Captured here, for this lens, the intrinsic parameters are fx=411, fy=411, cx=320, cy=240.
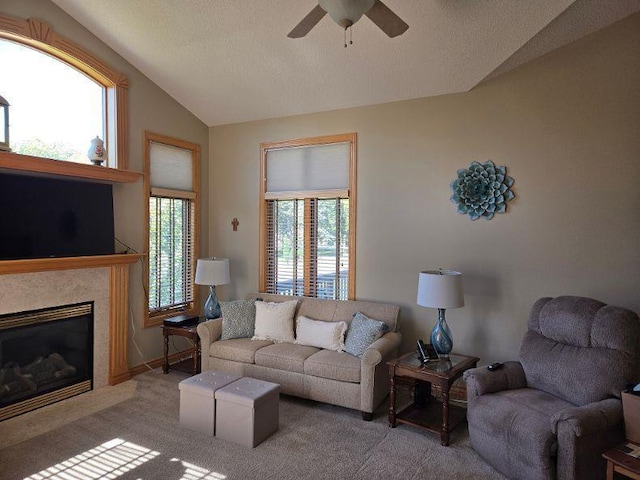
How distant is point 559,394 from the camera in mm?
2846

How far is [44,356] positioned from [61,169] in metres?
1.72

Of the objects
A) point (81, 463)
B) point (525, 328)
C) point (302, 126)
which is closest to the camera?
point (81, 463)

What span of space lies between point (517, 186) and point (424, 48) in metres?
1.47

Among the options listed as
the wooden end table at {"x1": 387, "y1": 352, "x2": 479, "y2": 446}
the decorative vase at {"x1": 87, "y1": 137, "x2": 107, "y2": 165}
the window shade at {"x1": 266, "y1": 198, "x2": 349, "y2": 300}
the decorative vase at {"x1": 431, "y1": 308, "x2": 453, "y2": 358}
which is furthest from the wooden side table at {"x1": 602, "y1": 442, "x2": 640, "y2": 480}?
the decorative vase at {"x1": 87, "y1": 137, "x2": 107, "y2": 165}

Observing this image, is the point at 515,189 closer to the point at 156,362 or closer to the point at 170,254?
the point at 170,254

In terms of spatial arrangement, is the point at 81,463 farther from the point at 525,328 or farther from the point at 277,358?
the point at 525,328

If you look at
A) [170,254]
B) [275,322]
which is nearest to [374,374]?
[275,322]

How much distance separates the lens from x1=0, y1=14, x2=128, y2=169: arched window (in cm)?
356

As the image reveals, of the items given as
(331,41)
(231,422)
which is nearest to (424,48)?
(331,41)

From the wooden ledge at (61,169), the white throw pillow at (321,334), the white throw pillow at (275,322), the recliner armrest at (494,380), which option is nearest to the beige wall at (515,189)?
the white throw pillow at (321,334)

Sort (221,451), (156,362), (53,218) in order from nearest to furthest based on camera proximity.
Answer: (221,451) < (53,218) < (156,362)

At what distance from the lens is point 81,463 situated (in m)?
2.80

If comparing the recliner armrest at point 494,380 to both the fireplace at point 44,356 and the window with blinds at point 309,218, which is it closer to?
the window with blinds at point 309,218

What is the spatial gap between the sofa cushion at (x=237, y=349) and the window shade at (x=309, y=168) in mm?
1806
